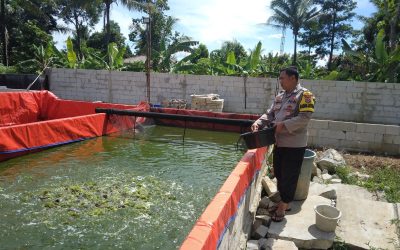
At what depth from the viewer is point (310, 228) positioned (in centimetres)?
373

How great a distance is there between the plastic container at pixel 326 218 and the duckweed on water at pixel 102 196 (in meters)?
1.94

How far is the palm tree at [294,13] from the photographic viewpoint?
83.4ft

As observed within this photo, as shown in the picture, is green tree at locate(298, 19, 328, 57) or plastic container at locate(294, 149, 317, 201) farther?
green tree at locate(298, 19, 328, 57)

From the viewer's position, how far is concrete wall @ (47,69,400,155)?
1180 centimetres

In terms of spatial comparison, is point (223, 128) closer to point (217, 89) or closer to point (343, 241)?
point (217, 89)

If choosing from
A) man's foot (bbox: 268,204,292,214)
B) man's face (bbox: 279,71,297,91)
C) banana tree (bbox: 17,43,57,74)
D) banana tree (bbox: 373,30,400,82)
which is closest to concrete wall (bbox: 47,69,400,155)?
banana tree (bbox: 373,30,400,82)

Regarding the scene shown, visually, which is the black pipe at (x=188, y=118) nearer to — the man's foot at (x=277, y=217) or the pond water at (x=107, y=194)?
the pond water at (x=107, y=194)

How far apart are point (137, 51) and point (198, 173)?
30.0m

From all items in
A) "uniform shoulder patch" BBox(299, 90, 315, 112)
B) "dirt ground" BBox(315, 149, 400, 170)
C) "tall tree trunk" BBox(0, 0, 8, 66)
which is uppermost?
"tall tree trunk" BBox(0, 0, 8, 66)

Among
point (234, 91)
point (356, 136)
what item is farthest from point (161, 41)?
point (356, 136)

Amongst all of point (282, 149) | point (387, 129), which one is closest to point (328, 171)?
point (387, 129)

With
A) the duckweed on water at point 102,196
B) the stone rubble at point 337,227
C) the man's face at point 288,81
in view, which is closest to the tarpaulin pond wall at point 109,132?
the stone rubble at point 337,227

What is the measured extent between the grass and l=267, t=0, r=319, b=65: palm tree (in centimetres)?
2044

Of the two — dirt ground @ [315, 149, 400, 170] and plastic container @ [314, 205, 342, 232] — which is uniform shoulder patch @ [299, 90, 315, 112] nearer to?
plastic container @ [314, 205, 342, 232]
